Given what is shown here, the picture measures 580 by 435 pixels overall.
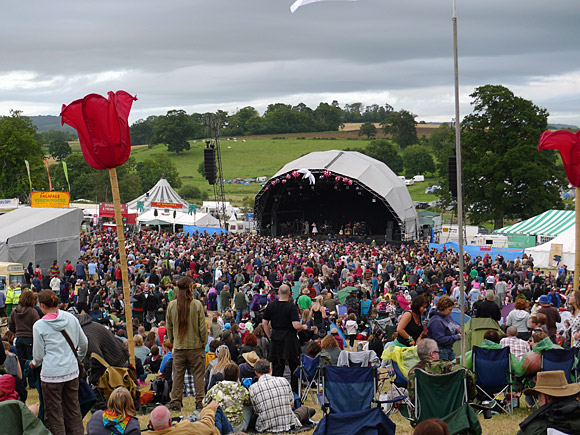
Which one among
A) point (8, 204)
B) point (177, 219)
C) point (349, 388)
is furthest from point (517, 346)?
point (8, 204)

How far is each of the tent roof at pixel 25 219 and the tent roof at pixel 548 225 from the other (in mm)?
18609

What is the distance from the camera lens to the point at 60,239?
2383 cm

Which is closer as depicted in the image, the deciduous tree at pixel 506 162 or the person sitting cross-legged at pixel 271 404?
the person sitting cross-legged at pixel 271 404

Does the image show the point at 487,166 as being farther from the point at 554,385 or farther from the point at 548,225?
the point at 554,385

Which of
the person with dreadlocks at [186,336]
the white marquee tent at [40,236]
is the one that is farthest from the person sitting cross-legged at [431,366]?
the white marquee tent at [40,236]

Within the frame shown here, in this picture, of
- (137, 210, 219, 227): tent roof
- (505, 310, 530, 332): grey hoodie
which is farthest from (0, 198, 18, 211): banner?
(505, 310, 530, 332): grey hoodie

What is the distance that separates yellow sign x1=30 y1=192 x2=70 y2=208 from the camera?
96.7 feet

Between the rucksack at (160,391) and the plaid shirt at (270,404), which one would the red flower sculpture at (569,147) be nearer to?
the plaid shirt at (270,404)

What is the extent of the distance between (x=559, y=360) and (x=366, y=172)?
2929 centimetres

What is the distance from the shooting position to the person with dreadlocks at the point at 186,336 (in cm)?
665

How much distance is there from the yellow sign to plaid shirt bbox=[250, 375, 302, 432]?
992 inches

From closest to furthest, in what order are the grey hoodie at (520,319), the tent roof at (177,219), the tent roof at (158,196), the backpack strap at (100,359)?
1. the backpack strap at (100,359)
2. the grey hoodie at (520,319)
3. the tent roof at (177,219)
4. the tent roof at (158,196)

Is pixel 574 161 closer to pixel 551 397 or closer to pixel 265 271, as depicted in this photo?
pixel 551 397

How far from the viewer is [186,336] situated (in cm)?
670
